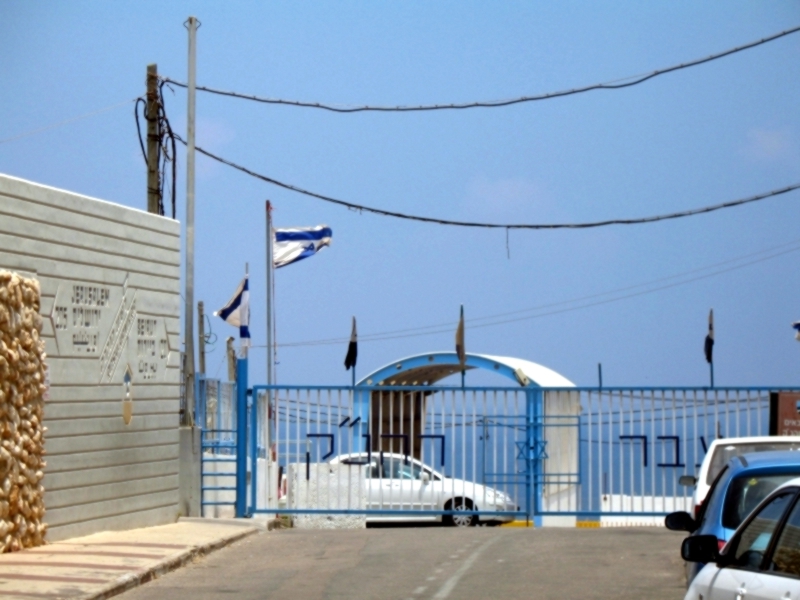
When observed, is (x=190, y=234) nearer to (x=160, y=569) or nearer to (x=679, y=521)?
(x=160, y=569)

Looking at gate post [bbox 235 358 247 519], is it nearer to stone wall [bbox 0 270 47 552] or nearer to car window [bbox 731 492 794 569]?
stone wall [bbox 0 270 47 552]

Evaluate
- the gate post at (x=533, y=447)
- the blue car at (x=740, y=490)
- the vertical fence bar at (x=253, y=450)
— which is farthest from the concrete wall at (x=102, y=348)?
the blue car at (x=740, y=490)

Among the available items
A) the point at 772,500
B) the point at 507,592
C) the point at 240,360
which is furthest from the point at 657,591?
the point at 240,360

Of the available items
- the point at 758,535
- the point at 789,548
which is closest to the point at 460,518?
the point at 758,535

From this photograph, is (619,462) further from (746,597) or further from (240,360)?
(746,597)

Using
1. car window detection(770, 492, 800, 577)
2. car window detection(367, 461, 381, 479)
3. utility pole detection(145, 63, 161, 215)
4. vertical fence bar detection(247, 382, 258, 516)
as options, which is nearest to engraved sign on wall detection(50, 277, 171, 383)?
vertical fence bar detection(247, 382, 258, 516)

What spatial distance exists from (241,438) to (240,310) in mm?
4634

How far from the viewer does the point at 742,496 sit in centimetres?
723

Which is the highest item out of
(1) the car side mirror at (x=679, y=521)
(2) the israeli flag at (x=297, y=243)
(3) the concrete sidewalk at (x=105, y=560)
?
(2) the israeli flag at (x=297, y=243)

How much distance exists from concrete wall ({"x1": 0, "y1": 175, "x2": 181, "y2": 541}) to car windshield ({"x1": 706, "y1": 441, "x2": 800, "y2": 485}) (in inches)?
290

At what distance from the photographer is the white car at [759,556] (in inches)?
202

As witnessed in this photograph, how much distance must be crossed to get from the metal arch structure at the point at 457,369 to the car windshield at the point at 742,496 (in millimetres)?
17182

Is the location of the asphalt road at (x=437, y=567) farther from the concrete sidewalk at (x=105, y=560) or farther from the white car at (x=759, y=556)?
the white car at (x=759, y=556)

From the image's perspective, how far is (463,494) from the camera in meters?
17.9
